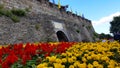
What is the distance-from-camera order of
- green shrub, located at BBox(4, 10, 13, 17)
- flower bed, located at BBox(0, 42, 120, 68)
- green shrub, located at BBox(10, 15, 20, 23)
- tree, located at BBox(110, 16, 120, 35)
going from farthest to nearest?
tree, located at BBox(110, 16, 120, 35)
green shrub, located at BBox(10, 15, 20, 23)
green shrub, located at BBox(4, 10, 13, 17)
flower bed, located at BBox(0, 42, 120, 68)

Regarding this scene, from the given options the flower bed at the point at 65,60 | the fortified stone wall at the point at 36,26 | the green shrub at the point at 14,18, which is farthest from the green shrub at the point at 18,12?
the flower bed at the point at 65,60

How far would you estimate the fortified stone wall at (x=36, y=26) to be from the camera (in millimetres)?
20422

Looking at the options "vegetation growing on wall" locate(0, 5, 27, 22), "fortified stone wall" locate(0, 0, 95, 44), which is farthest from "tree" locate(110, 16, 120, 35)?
"vegetation growing on wall" locate(0, 5, 27, 22)

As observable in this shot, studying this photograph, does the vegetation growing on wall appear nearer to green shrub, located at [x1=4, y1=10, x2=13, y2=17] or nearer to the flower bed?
green shrub, located at [x1=4, y1=10, x2=13, y2=17]

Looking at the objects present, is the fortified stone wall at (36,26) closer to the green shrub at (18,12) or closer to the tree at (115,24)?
the green shrub at (18,12)

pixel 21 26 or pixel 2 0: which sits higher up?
pixel 2 0

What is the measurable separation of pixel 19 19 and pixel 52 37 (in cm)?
483

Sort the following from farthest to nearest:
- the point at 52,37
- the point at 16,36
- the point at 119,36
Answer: the point at 52,37 → the point at 16,36 → the point at 119,36

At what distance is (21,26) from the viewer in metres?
22.2

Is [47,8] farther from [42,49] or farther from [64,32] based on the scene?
[42,49]

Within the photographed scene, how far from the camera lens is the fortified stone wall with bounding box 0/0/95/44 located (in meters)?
20.4

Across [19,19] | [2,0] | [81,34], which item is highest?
[2,0]

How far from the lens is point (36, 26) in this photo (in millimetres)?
24531

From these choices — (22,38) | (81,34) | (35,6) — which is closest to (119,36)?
(22,38)
